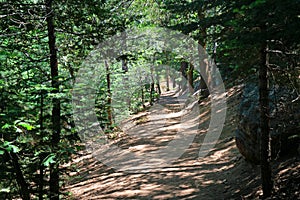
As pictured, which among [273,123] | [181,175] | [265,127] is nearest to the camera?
[265,127]

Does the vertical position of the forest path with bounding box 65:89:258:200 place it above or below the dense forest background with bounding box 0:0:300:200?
below

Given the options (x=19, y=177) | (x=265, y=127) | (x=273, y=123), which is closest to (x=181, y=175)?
(x=273, y=123)

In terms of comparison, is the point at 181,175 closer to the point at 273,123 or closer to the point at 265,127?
the point at 273,123

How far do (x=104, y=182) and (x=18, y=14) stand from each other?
19.3 feet

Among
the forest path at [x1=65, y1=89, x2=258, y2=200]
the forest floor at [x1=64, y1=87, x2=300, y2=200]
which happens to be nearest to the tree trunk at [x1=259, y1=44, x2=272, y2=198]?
the forest floor at [x1=64, y1=87, x2=300, y2=200]

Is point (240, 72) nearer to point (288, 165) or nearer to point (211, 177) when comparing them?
point (288, 165)

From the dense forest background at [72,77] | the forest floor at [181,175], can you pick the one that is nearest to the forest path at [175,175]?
the forest floor at [181,175]

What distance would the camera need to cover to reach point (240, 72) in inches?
227

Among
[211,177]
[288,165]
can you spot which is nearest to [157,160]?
[211,177]

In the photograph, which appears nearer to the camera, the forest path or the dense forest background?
the dense forest background

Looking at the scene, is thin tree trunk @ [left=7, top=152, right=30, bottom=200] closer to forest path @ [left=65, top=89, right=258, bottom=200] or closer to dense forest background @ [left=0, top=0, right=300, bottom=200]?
dense forest background @ [left=0, top=0, right=300, bottom=200]

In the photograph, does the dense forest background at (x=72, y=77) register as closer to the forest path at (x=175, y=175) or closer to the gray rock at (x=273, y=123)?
the gray rock at (x=273, y=123)

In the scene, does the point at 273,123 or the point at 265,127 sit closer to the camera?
the point at 265,127

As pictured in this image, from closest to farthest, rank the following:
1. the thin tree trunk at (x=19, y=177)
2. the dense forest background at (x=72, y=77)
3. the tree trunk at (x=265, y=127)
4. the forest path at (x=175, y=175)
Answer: the dense forest background at (x=72, y=77)
the thin tree trunk at (x=19, y=177)
the tree trunk at (x=265, y=127)
the forest path at (x=175, y=175)
